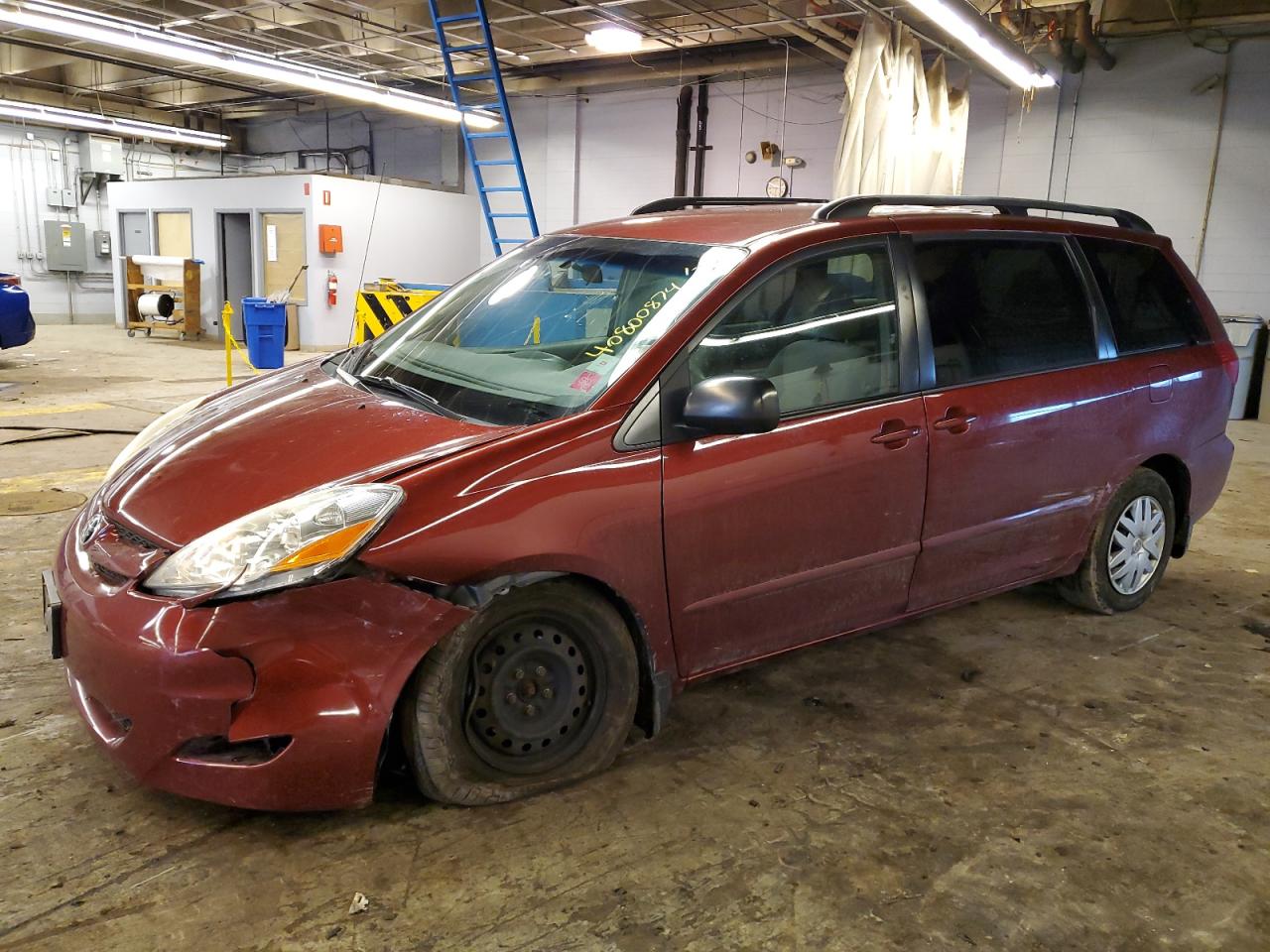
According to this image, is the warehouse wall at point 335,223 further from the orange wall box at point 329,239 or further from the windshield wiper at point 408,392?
the windshield wiper at point 408,392

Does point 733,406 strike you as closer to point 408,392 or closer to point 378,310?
point 408,392

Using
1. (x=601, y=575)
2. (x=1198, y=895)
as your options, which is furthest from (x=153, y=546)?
(x=1198, y=895)

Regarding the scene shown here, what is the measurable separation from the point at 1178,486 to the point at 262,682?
359cm

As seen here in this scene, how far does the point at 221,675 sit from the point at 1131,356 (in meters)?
3.23

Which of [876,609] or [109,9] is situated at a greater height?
[109,9]

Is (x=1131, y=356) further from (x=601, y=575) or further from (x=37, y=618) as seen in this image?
(x=37, y=618)

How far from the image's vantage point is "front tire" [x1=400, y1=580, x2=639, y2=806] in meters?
2.18

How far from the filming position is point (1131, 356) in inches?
140

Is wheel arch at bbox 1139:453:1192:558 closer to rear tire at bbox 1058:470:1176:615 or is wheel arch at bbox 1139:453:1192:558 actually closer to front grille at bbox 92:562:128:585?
rear tire at bbox 1058:470:1176:615

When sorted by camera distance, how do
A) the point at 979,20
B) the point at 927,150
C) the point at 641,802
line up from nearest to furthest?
the point at 641,802 < the point at 979,20 < the point at 927,150

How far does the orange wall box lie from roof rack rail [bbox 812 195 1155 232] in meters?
12.6

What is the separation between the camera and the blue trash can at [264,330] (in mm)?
10539

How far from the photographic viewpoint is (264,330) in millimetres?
10711

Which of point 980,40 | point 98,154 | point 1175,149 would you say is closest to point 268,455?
point 980,40
